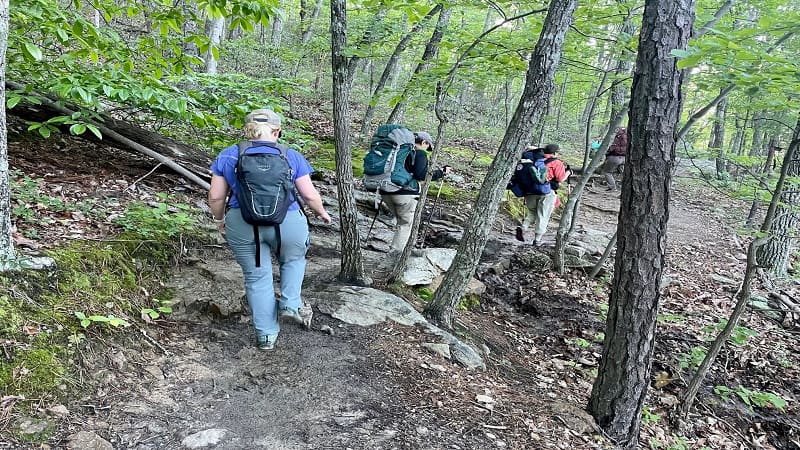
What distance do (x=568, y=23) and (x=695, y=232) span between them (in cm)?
1157

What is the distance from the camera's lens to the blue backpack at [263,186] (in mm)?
3705

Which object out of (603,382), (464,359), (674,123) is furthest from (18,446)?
(674,123)

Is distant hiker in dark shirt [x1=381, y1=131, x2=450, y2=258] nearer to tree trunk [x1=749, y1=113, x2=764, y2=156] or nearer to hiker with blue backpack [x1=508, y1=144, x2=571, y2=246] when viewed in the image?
hiker with blue backpack [x1=508, y1=144, x2=571, y2=246]

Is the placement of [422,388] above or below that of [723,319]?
above

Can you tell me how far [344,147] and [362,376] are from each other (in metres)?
2.67

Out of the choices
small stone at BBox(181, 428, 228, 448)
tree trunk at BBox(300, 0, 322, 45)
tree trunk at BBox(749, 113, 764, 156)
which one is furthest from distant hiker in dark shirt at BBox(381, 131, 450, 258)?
tree trunk at BBox(300, 0, 322, 45)

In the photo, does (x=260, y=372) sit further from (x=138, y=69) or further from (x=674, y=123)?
(x=138, y=69)

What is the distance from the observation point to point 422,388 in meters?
4.03

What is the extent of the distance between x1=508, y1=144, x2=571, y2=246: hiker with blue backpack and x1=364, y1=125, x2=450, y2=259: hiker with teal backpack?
3643mm

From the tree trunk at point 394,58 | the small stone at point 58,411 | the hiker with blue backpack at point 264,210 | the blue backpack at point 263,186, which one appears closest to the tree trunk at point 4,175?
the small stone at point 58,411

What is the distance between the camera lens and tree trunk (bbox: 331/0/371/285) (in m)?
5.35

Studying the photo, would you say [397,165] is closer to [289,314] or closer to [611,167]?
[289,314]

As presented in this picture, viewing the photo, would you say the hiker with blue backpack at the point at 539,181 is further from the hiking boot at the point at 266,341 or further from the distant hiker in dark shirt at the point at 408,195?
the hiking boot at the point at 266,341

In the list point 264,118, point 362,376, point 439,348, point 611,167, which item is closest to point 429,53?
point 264,118
